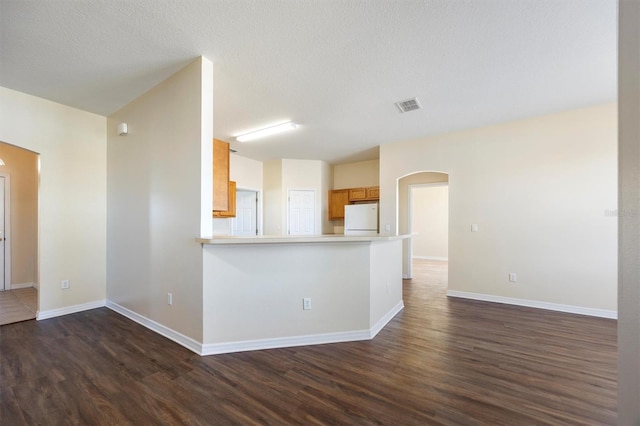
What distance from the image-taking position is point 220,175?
336 centimetres

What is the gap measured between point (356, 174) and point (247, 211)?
2.87 m

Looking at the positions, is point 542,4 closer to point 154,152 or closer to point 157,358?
point 154,152

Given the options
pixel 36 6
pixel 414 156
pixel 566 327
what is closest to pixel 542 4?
pixel 414 156

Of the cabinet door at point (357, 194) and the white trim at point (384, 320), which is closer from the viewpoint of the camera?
the white trim at point (384, 320)

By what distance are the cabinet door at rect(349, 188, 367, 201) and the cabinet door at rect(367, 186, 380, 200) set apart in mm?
102

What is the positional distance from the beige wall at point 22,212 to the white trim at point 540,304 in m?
7.40

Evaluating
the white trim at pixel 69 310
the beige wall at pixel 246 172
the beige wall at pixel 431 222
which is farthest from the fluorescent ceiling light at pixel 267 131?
the beige wall at pixel 431 222

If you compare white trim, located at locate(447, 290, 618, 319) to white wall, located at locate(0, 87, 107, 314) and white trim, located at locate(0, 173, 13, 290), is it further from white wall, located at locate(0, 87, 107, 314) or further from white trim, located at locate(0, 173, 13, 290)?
white trim, located at locate(0, 173, 13, 290)

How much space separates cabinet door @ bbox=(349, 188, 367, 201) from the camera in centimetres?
597

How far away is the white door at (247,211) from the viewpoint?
627 cm

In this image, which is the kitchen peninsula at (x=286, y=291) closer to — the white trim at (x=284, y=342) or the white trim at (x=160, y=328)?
the white trim at (x=284, y=342)

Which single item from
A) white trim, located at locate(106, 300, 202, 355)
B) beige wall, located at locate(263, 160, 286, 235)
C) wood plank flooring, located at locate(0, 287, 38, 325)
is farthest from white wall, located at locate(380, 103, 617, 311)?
wood plank flooring, located at locate(0, 287, 38, 325)

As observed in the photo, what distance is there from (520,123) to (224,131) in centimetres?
462

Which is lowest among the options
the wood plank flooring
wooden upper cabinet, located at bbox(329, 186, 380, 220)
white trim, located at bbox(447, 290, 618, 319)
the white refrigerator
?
white trim, located at bbox(447, 290, 618, 319)
